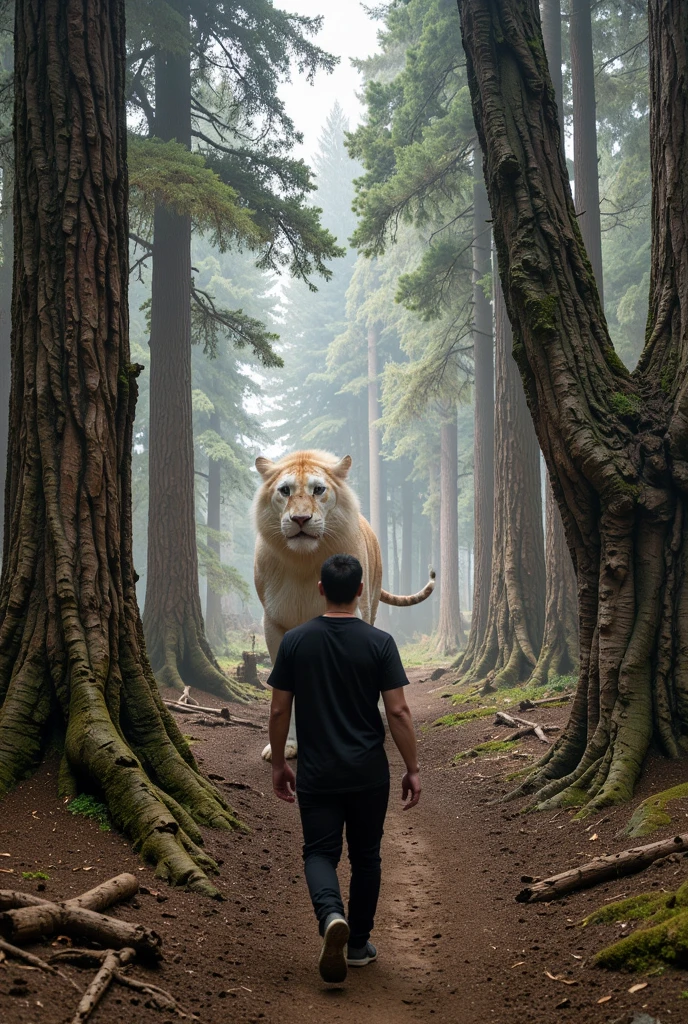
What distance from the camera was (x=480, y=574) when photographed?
59.9 ft

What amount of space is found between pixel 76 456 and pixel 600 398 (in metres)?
3.81

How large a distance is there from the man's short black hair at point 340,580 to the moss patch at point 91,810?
1799 millimetres

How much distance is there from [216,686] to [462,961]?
9586mm

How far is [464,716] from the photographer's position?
11523mm

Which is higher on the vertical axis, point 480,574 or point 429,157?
point 429,157

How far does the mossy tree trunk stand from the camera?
5.84 meters

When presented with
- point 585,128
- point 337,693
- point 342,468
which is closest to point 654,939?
point 337,693

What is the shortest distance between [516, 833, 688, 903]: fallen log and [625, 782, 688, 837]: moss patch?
0.22 m

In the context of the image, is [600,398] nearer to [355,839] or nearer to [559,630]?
[355,839]

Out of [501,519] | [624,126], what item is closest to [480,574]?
[501,519]

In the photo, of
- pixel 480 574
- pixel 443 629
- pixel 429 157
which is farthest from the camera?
pixel 443 629

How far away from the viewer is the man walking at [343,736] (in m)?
4.08

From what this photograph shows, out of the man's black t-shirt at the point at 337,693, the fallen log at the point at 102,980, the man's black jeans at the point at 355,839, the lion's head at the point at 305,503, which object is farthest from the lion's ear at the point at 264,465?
the fallen log at the point at 102,980

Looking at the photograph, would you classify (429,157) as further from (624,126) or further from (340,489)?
(340,489)
